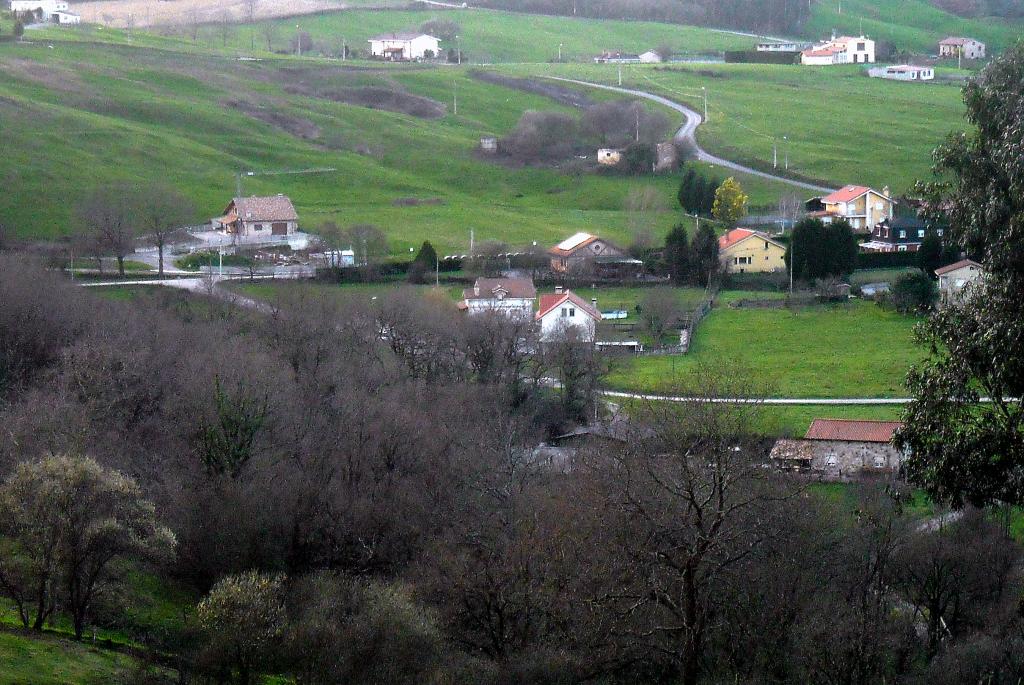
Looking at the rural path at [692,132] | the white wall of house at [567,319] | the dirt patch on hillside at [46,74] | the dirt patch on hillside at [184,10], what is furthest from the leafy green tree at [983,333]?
the dirt patch on hillside at [184,10]

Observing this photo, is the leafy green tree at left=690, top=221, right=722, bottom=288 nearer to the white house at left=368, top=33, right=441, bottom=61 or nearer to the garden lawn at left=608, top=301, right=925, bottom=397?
the garden lawn at left=608, top=301, right=925, bottom=397

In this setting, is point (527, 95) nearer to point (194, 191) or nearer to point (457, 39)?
point (457, 39)

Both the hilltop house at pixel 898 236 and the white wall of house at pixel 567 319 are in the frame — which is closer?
the white wall of house at pixel 567 319

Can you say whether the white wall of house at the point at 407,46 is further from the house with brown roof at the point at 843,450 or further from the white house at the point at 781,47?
the house with brown roof at the point at 843,450

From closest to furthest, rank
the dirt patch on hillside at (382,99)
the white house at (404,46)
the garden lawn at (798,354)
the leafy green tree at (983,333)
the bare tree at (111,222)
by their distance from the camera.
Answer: the leafy green tree at (983,333)
the garden lawn at (798,354)
the bare tree at (111,222)
the dirt patch on hillside at (382,99)
the white house at (404,46)

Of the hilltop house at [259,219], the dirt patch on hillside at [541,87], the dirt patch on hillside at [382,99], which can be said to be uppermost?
the dirt patch on hillside at [541,87]

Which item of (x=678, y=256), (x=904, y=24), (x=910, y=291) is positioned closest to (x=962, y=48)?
(x=904, y=24)

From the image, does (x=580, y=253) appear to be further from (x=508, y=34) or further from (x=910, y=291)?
(x=508, y=34)
